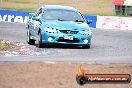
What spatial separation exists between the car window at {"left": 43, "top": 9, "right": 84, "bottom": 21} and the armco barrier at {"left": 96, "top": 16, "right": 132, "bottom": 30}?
1594cm

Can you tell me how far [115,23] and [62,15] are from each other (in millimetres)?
16851

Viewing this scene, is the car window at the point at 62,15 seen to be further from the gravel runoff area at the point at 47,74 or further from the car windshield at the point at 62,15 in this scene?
the gravel runoff area at the point at 47,74

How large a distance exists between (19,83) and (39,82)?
0.39 metres

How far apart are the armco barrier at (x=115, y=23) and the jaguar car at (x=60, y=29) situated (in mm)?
16142

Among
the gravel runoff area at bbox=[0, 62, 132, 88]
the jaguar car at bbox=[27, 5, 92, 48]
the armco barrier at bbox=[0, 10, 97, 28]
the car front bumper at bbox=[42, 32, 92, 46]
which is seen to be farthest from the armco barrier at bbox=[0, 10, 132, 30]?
the gravel runoff area at bbox=[0, 62, 132, 88]

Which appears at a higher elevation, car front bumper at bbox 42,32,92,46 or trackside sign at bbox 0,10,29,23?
car front bumper at bbox 42,32,92,46

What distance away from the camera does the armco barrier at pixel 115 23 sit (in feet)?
115

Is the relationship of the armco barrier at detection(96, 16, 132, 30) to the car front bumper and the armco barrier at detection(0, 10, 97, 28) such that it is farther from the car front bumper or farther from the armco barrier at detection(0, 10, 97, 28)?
the car front bumper

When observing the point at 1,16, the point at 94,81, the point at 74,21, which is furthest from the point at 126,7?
the point at 94,81

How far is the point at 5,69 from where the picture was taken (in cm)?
1090

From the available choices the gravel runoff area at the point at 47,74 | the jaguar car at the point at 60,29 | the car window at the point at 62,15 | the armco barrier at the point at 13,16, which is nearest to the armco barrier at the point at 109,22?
the armco barrier at the point at 13,16

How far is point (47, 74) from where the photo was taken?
34.1 feet

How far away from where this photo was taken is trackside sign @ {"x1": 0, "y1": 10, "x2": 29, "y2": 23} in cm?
3763

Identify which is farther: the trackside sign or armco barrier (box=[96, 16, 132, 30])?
the trackside sign
